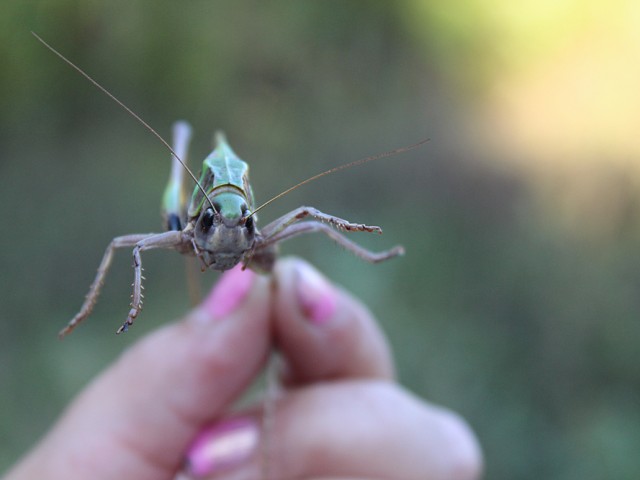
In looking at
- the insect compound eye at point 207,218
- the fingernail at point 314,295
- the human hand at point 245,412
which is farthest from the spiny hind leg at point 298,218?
the fingernail at point 314,295

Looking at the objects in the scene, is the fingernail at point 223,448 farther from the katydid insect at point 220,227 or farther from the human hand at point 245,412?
the katydid insect at point 220,227

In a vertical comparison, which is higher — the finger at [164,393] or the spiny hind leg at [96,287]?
the spiny hind leg at [96,287]

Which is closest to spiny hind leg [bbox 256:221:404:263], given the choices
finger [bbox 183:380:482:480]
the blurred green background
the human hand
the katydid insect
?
the katydid insect

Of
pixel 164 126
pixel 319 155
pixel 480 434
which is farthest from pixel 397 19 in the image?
pixel 480 434

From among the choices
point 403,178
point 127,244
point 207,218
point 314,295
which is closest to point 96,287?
point 127,244

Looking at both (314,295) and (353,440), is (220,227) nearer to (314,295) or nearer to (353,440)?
(314,295)

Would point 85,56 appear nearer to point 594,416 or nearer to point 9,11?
point 9,11
